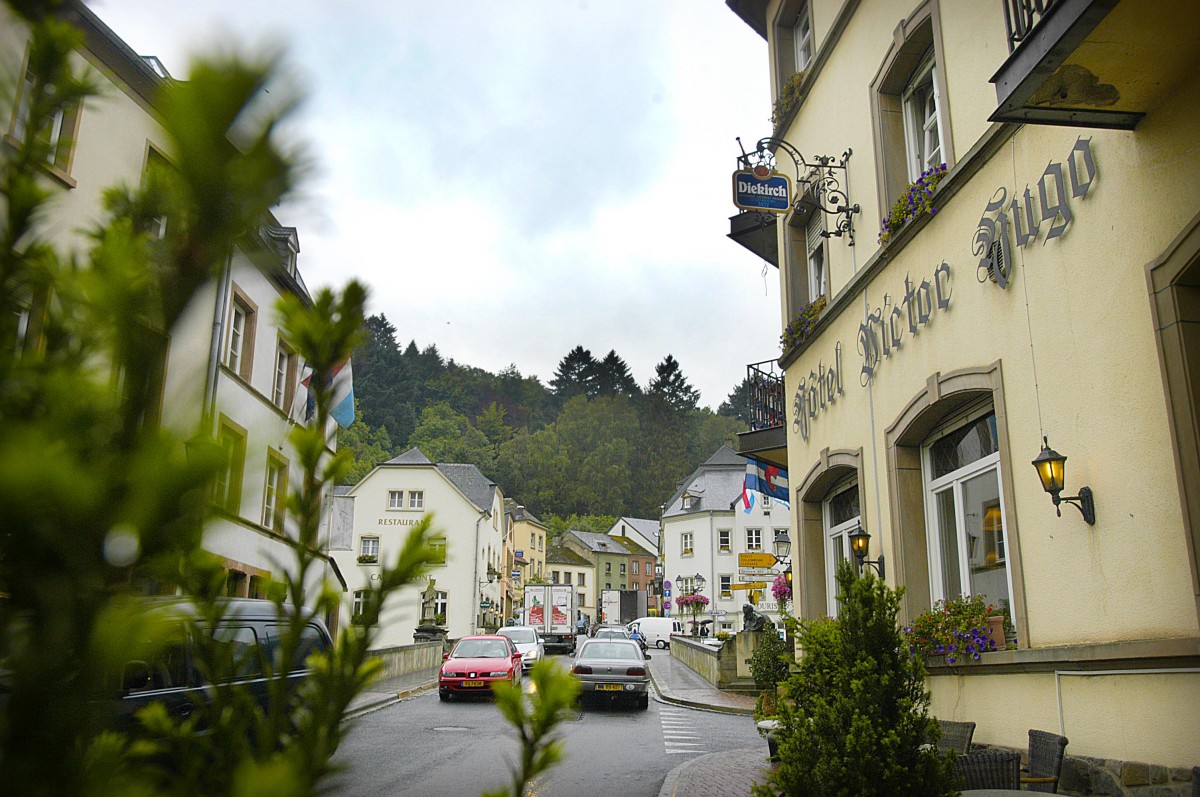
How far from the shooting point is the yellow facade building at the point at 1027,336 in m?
5.45

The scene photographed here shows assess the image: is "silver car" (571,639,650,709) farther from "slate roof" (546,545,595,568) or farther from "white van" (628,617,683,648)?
"slate roof" (546,545,595,568)

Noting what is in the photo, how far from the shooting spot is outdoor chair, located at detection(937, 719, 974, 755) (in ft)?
24.5

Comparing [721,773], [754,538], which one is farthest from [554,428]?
[721,773]

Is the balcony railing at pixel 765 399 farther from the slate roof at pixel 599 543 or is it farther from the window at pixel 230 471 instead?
the slate roof at pixel 599 543

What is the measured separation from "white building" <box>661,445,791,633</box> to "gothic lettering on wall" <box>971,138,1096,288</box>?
165 ft

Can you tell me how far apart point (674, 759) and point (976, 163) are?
8.99 meters

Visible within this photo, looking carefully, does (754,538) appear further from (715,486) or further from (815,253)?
(815,253)

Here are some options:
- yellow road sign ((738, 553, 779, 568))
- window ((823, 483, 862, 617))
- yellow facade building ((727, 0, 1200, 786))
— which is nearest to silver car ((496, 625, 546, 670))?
yellow road sign ((738, 553, 779, 568))

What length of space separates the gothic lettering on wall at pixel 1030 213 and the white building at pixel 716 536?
50.2m

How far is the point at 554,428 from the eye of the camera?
117m

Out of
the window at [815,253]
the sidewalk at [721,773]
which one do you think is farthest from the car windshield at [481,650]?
the window at [815,253]

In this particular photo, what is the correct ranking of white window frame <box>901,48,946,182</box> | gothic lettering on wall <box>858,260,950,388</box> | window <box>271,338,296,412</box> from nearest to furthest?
gothic lettering on wall <box>858,260,950,388</box> → white window frame <box>901,48,946,182</box> → window <box>271,338,296,412</box>

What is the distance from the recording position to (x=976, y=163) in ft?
26.5

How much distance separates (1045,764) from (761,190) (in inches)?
339
